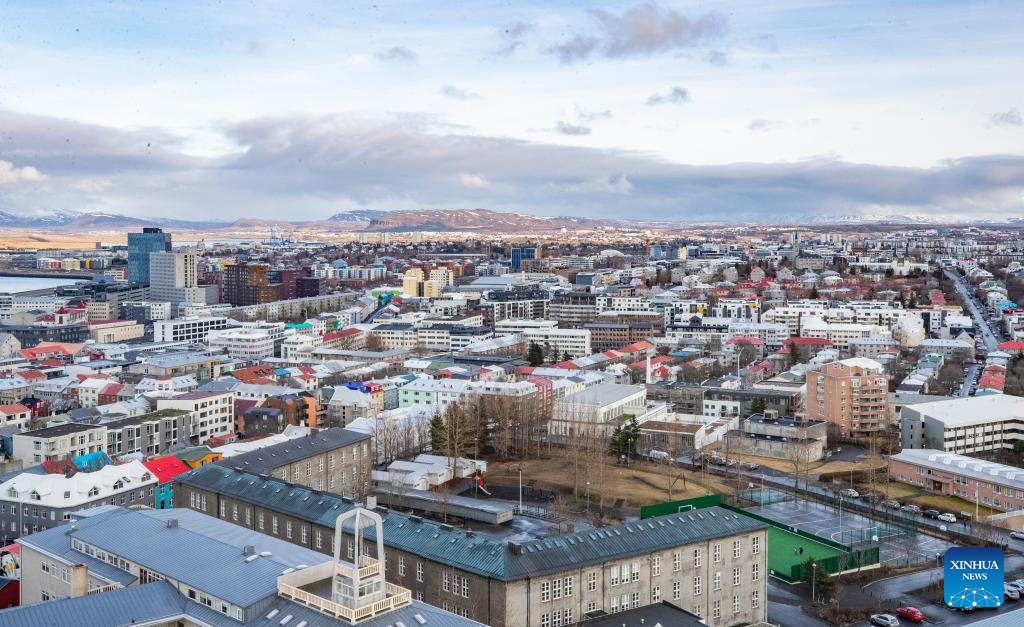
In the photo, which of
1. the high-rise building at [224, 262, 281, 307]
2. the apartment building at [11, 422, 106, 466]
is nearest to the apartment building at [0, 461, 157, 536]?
the apartment building at [11, 422, 106, 466]

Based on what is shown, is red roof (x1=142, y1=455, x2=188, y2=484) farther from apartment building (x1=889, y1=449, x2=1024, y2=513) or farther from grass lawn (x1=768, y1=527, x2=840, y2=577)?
apartment building (x1=889, y1=449, x2=1024, y2=513)

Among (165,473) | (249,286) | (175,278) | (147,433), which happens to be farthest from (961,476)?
(175,278)

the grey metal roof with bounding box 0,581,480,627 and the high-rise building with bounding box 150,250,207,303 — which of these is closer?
the grey metal roof with bounding box 0,581,480,627

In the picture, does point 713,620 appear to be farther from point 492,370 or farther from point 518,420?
point 492,370

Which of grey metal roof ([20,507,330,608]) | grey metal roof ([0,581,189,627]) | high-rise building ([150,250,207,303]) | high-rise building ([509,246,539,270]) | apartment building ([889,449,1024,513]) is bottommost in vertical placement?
apartment building ([889,449,1024,513])

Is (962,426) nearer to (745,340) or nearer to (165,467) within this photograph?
(745,340)

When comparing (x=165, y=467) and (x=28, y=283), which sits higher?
(x=28, y=283)
